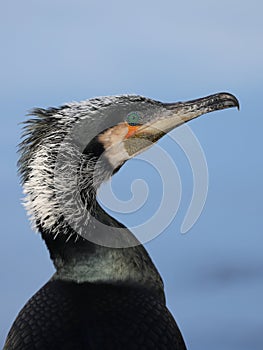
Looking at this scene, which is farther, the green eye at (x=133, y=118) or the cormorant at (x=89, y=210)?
the green eye at (x=133, y=118)

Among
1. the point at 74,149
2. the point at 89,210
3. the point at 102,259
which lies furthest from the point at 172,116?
the point at 102,259

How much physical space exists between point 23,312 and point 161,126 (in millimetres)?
1688

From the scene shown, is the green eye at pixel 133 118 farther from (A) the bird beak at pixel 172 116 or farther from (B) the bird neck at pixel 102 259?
(B) the bird neck at pixel 102 259

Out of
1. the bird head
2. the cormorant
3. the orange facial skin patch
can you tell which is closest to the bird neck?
the cormorant

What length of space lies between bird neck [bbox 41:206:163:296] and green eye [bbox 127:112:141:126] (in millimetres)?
674

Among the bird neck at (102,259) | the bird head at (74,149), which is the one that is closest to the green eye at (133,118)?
the bird head at (74,149)

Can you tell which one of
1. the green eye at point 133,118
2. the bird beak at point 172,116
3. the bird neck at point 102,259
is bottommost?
the bird neck at point 102,259

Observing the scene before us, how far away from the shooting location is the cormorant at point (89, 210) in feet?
24.5

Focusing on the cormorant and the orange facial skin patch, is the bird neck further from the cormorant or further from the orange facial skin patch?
the orange facial skin patch

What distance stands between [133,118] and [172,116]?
31cm

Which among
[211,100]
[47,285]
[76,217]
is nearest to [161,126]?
[211,100]

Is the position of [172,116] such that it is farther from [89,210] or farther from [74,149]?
[89,210]

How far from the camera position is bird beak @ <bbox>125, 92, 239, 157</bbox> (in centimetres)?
793

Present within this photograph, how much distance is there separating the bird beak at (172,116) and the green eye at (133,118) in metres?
0.08
